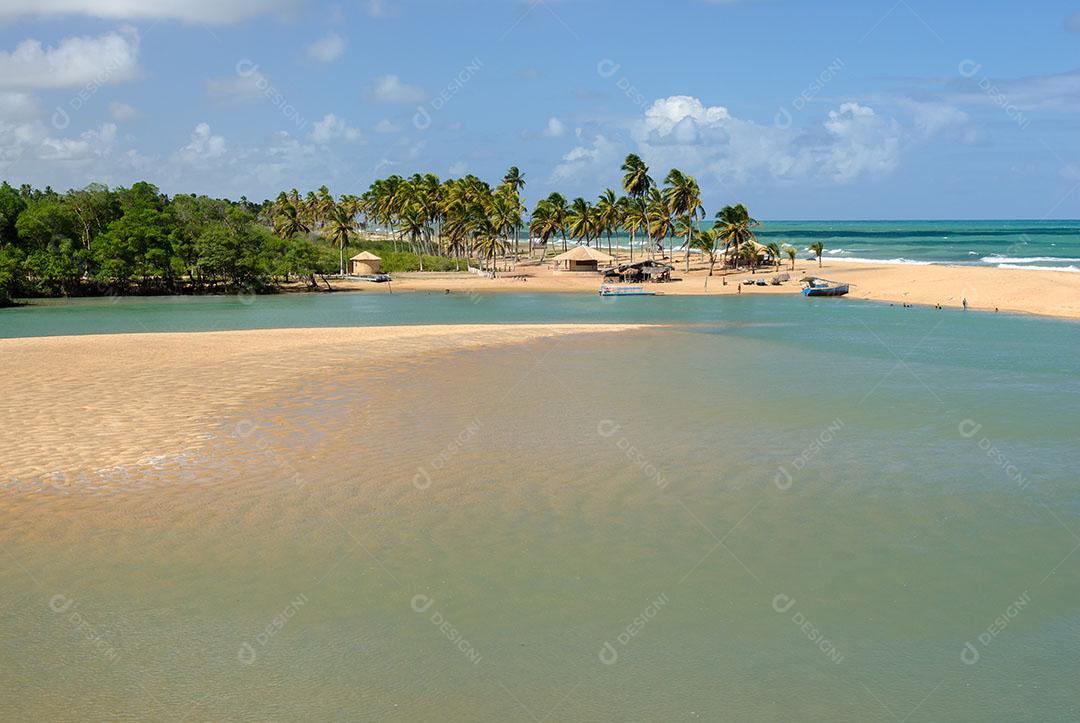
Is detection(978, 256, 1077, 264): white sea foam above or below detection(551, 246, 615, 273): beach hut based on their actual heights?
below

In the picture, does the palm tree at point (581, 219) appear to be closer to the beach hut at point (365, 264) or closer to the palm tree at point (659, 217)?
the palm tree at point (659, 217)

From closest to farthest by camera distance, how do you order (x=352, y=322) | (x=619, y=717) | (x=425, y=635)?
(x=619, y=717), (x=425, y=635), (x=352, y=322)

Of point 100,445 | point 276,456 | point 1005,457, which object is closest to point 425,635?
point 276,456

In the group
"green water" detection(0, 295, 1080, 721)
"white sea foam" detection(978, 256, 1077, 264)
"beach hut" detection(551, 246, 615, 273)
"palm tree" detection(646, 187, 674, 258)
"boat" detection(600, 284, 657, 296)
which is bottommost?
"boat" detection(600, 284, 657, 296)

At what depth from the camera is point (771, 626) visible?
978cm

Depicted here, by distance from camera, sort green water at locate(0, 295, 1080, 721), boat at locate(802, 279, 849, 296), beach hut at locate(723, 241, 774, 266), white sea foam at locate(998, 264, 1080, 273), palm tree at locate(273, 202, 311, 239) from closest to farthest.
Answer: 1. green water at locate(0, 295, 1080, 721)
2. boat at locate(802, 279, 849, 296)
3. white sea foam at locate(998, 264, 1080, 273)
4. beach hut at locate(723, 241, 774, 266)
5. palm tree at locate(273, 202, 311, 239)

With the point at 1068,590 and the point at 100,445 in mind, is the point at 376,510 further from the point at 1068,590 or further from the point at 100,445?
the point at 1068,590

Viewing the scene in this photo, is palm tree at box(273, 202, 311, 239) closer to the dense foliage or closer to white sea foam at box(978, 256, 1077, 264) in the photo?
the dense foliage

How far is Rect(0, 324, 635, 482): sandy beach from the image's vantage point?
16.6 m

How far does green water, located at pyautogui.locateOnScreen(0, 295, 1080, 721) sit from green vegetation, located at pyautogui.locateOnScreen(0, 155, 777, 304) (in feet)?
174

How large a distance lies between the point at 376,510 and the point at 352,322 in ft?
117

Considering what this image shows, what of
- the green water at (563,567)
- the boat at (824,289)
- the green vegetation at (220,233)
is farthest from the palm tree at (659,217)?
the green water at (563,567)

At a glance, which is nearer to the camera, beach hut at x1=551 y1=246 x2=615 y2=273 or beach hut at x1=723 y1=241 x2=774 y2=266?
beach hut at x1=723 y1=241 x2=774 y2=266

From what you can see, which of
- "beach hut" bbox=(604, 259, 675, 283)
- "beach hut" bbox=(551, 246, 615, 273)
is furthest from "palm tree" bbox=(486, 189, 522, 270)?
"beach hut" bbox=(604, 259, 675, 283)
